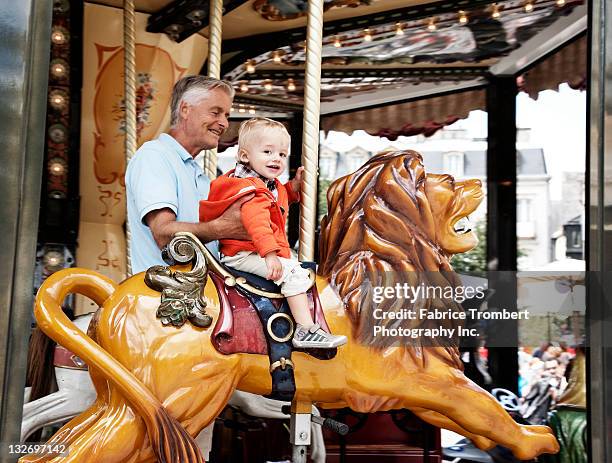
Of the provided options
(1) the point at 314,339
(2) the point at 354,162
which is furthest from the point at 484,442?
(2) the point at 354,162

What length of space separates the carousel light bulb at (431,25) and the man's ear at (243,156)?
4.23 ft

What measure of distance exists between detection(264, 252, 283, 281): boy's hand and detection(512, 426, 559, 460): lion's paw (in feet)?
2.62

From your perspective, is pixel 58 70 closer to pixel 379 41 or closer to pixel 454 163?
pixel 379 41

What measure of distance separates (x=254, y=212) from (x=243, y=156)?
0.19 m

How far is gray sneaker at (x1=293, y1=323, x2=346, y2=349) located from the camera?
2.01 metres

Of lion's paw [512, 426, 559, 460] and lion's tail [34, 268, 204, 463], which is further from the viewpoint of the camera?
lion's paw [512, 426, 559, 460]

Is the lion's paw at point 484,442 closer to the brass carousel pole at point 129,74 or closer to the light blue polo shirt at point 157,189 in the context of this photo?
the light blue polo shirt at point 157,189

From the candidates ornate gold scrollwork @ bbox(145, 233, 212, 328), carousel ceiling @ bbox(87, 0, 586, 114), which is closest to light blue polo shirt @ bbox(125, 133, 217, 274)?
ornate gold scrollwork @ bbox(145, 233, 212, 328)

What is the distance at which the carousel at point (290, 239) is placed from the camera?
203 cm

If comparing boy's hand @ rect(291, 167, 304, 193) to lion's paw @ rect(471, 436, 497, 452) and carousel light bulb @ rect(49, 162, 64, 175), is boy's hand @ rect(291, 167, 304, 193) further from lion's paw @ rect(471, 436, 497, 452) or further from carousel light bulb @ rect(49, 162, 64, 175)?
carousel light bulb @ rect(49, 162, 64, 175)

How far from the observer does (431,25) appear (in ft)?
10.2

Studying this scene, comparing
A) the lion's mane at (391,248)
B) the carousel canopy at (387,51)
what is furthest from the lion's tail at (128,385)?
the carousel canopy at (387,51)

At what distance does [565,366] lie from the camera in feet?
7.96

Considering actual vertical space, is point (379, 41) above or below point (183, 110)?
above
